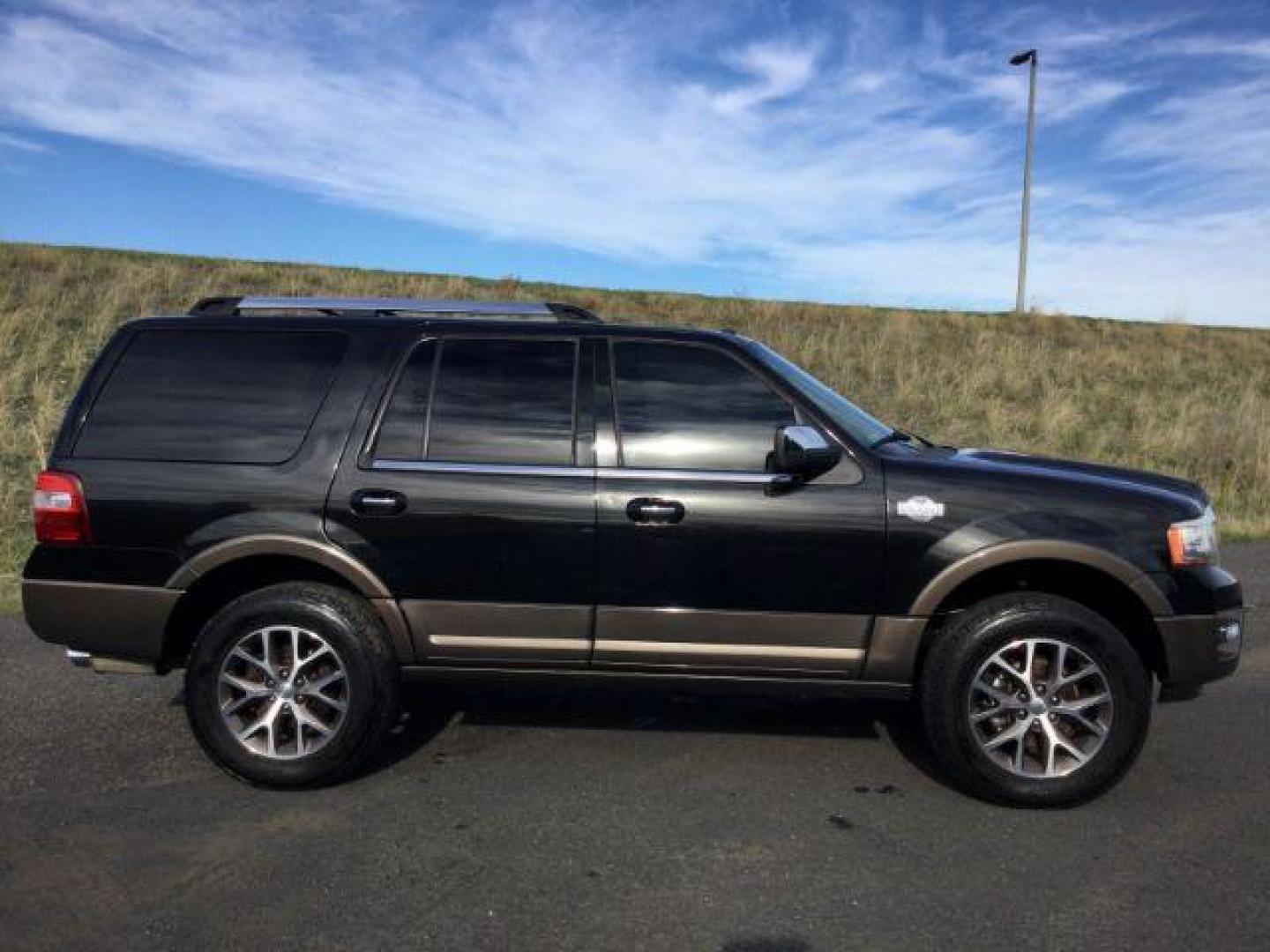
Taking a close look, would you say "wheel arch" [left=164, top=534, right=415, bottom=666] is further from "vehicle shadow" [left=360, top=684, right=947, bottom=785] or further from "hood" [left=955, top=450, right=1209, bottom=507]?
"hood" [left=955, top=450, right=1209, bottom=507]

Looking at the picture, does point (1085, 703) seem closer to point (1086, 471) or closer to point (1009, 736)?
point (1009, 736)

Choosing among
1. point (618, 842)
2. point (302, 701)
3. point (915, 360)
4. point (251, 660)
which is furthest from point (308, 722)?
point (915, 360)

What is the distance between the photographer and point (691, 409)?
416cm

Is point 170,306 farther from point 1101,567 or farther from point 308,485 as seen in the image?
point 1101,567

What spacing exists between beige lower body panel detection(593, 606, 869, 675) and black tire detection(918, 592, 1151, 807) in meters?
0.37

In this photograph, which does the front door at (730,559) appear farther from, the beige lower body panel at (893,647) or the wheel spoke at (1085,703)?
the wheel spoke at (1085,703)

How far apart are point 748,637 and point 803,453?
30.1 inches

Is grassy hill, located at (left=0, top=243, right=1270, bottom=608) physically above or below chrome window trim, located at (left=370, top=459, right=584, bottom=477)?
above

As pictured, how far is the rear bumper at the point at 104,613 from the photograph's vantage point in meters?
4.11

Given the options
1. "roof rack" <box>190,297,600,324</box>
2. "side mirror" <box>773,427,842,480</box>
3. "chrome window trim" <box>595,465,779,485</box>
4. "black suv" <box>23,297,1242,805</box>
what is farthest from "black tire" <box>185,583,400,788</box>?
"side mirror" <box>773,427,842,480</box>

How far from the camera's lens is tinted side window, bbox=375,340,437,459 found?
13.7 ft

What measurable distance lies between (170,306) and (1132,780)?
18081 millimetres

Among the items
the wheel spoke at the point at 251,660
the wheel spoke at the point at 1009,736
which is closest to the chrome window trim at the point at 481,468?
the wheel spoke at the point at 251,660

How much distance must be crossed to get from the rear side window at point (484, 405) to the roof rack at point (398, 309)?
0.21 meters
